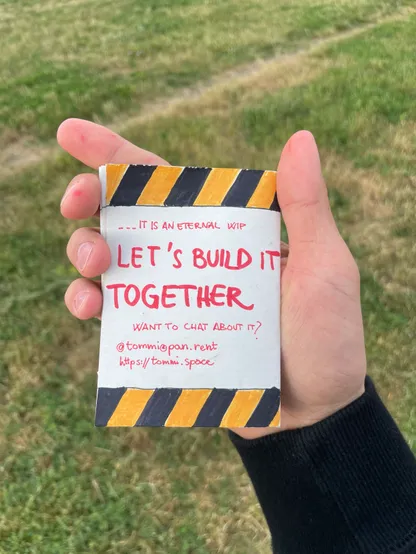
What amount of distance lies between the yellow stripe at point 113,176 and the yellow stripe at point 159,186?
0.07 meters

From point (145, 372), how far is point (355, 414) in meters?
0.65

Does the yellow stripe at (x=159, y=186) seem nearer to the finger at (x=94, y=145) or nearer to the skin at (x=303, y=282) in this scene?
the skin at (x=303, y=282)

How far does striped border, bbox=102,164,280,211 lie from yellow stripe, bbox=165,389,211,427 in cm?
46

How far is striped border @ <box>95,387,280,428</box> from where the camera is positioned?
48.8 inches

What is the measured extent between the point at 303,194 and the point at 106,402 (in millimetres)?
718

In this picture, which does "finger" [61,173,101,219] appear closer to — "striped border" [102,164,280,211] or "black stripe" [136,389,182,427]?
"striped border" [102,164,280,211]

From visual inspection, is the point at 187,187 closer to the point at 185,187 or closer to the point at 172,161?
the point at 185,187

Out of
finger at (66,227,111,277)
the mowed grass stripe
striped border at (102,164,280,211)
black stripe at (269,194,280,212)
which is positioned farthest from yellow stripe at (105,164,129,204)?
the mowed grass stripe

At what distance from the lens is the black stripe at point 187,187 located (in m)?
1.27

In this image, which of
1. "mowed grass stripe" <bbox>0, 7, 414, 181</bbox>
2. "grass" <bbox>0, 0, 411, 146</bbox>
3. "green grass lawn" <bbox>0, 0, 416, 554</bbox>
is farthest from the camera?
"grass" <bbox>0, 0, 411, 146</bbox>

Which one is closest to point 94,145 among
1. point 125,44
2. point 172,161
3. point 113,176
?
point 113,176

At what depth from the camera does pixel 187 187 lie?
1.28 metres

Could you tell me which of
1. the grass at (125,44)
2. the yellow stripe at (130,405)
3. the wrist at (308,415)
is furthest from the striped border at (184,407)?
the grass at (125,44)

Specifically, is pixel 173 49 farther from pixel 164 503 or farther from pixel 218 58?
pixel 164 503
